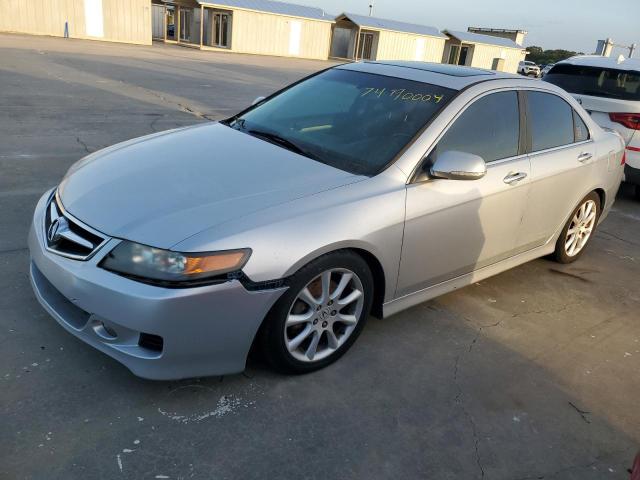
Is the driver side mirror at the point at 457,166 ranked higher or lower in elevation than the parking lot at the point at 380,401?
higher

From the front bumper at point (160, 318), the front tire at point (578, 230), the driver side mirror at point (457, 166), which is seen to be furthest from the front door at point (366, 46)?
the front bumper at point (160, 318)

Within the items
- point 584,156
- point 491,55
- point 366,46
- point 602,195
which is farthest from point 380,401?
point 491,55

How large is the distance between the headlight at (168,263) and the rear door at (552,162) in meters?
2.45

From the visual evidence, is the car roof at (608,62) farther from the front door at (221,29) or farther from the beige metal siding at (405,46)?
the beige metal siding at (405,46)

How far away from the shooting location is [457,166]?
3.13m

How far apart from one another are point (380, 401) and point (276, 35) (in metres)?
36.5

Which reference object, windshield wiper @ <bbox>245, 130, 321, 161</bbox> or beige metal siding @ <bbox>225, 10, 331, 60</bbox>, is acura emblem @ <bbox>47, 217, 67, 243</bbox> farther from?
beige metal siding @ <bbox>225, 10, 331, 60</bbox>

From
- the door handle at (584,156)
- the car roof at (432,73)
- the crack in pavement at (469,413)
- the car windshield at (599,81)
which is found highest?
the car roof at (432,73)

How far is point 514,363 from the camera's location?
338cm

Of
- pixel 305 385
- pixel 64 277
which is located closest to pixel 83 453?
pixel 64 277

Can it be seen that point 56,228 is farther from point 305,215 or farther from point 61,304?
point 305,215

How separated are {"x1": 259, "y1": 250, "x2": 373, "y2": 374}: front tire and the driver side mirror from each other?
2.33 feet

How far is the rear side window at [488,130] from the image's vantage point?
3438 mm

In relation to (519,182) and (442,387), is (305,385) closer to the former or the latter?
(442,387)
